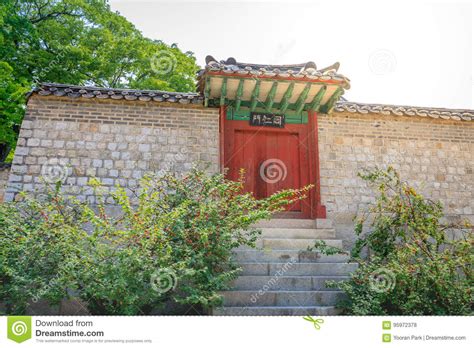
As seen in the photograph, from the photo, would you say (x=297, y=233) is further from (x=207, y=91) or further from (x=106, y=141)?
(x=106, y=141)

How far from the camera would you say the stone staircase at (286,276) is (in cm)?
519

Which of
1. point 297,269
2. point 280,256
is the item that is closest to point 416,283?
point 297,269

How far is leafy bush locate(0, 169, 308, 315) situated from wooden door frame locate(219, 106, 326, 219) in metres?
2.48

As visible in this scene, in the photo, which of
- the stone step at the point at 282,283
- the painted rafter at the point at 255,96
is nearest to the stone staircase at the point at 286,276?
the stone step at the point at 282,283

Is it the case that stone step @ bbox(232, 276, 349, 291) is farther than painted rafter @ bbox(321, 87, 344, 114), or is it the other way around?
painted rafter @ bbox(321, 87, 344, 114)

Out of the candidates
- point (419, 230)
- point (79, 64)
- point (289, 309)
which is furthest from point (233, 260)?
point (79, 64)

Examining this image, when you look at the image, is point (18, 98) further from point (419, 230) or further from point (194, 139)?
point (419, 230)

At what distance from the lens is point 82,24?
46.0 ft

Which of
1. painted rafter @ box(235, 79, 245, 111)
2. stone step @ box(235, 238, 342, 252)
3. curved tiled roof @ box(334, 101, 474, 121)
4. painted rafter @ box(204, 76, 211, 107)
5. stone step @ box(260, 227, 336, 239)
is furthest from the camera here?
curved tiled roof @ box(334, 101, 474, 121)

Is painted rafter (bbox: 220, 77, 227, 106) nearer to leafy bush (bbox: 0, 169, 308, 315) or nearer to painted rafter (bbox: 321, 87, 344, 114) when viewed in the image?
painted rafter (bbox: 321, 87, 344, 114)

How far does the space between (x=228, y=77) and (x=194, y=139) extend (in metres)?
1.37

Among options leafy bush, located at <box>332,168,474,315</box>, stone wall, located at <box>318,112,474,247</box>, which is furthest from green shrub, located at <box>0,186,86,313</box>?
stone wall, located at <box>318,112,474,247</box>

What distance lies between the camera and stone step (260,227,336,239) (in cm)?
702

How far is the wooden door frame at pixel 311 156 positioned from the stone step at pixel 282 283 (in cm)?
214
